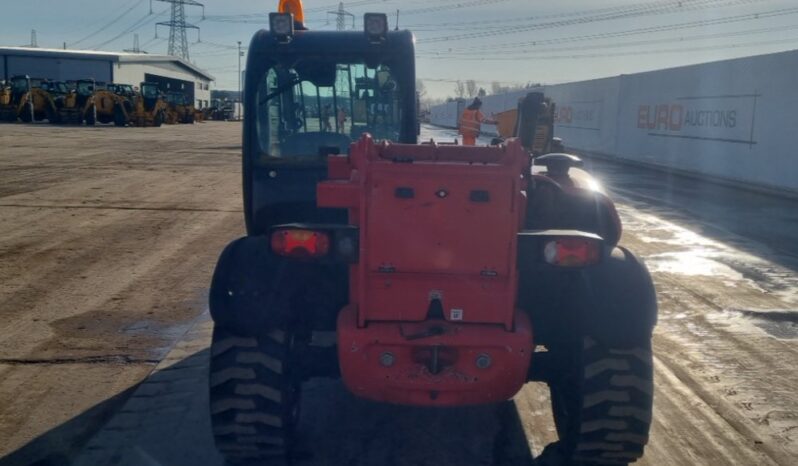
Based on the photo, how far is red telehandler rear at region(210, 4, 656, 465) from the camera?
406 centimetres

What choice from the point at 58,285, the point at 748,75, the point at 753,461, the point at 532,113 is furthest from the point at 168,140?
the point at 753,461

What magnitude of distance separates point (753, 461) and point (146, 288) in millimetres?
6265

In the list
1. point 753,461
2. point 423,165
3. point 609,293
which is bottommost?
point 753,461

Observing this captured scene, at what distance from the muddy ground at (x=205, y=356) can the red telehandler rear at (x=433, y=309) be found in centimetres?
59

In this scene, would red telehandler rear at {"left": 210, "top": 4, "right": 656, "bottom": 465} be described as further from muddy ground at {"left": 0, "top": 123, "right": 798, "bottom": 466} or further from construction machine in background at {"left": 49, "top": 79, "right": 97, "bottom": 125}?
construction machine in background at {"left": 49, "top": 79, "right": 97, "bottom": 125}

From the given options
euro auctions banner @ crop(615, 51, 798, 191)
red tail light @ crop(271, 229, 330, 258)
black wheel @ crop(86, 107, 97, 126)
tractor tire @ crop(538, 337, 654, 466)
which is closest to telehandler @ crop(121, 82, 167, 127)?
black wheel @ crop(86, 107, 97, 126)

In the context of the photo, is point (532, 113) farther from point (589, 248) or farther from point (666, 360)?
point (589, 248)

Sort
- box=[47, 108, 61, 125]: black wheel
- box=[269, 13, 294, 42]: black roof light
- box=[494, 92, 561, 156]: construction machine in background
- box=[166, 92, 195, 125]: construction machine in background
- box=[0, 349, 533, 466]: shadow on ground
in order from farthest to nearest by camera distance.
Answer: box=[166, 92, 195, 125]: construction machine in background < box=[47, 108, 61, 125]: black wheel < box=[494, 92, 561, 156]: construction machine in background < box=[269, 13, 294, 42]: black roof light < box=[0, 349, 533, 466]: shadow on ground

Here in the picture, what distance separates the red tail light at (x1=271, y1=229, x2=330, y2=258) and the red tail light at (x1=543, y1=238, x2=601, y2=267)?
104 cm

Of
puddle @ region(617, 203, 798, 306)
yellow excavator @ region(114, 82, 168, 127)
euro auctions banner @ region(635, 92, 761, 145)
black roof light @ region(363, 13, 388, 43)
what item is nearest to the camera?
black roof light @ region(363, 13, 388, 43)

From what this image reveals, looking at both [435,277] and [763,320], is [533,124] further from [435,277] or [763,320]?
[435,277]

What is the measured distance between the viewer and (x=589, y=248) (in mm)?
4117

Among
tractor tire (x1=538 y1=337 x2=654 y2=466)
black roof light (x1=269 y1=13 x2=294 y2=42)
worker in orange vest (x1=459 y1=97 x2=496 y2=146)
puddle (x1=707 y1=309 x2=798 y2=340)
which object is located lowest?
puddle (x1=707 y1=309 x2=798 y2=340)

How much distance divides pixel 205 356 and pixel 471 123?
5504mm
